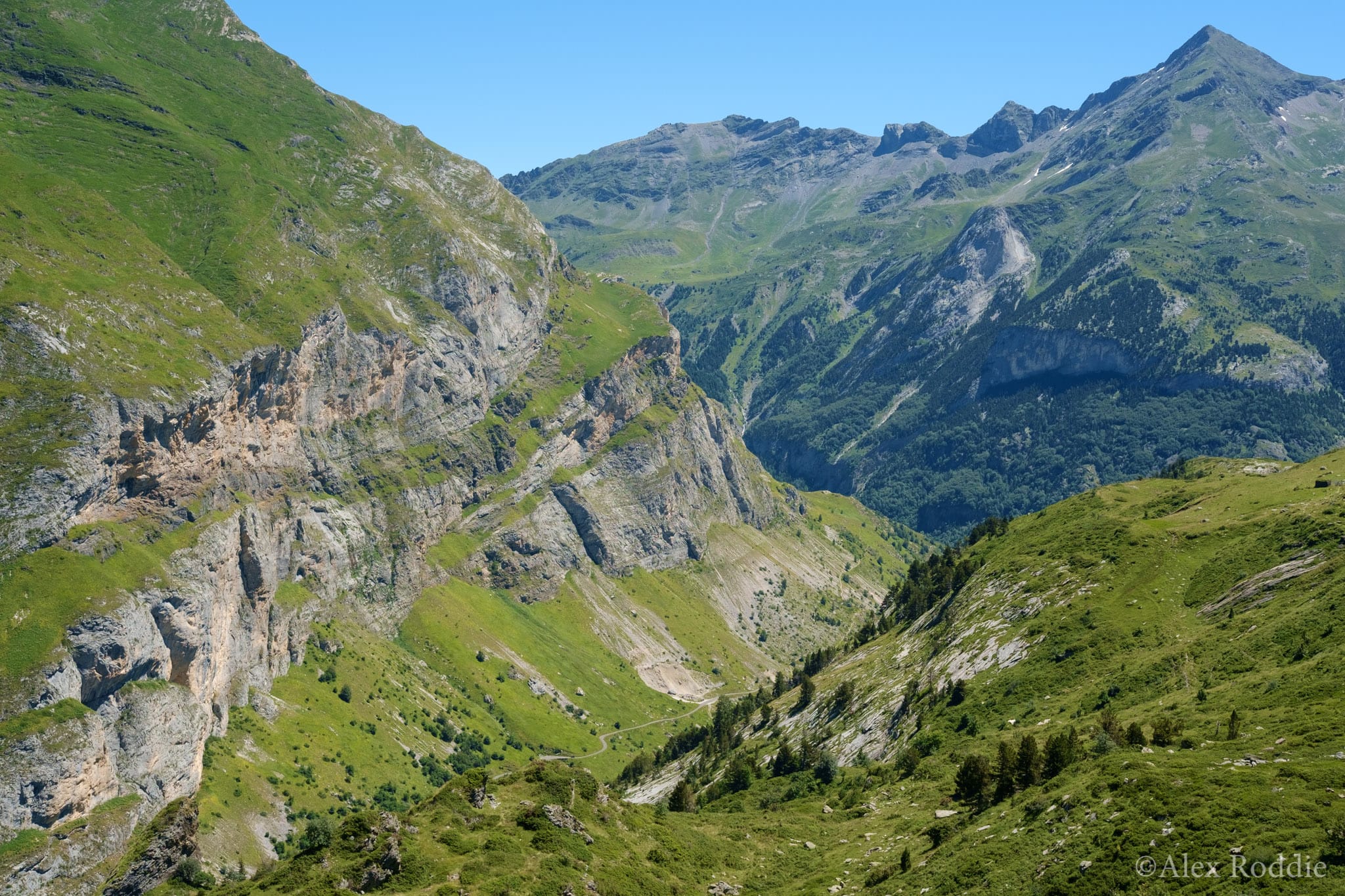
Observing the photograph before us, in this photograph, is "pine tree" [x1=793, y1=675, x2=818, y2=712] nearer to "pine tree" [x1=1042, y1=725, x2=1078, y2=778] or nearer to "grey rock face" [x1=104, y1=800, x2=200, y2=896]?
"pine tree" [x1=1042, y1=725, x2=1078, y2=778]

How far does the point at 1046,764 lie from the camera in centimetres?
9031

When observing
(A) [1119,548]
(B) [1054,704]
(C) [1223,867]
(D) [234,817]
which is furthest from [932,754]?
(D) [234,817]

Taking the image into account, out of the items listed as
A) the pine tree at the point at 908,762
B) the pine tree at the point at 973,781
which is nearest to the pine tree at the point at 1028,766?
the pine tree at the point at 973,781

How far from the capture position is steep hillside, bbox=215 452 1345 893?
216ft

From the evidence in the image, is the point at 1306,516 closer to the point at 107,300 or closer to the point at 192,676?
the point at 192,676

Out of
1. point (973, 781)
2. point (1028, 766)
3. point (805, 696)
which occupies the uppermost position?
point (1028, 766)

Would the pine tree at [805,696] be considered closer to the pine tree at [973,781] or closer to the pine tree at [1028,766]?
the pine tree at [973,781]

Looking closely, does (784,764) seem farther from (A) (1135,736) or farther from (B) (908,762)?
(A) (1135,736)

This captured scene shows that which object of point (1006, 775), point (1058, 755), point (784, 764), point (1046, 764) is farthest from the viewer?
point (784, 764)

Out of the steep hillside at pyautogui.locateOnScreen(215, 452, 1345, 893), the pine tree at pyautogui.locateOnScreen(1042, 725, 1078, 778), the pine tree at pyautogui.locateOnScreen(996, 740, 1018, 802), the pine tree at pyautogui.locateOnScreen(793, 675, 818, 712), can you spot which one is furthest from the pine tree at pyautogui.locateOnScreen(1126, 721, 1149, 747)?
the pine tree at pyautogui.locateOnScreen(793, 675, 818, 712)

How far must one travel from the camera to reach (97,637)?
159000 millimetres

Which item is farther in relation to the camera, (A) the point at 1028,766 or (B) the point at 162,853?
(A) the point at 1028,766

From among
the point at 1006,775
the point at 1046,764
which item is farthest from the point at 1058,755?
the point at 1006,775

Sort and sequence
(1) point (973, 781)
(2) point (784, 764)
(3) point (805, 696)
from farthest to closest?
(3) point (805, 696) < (2) point (784, 764) < (1) point (973, 781)
